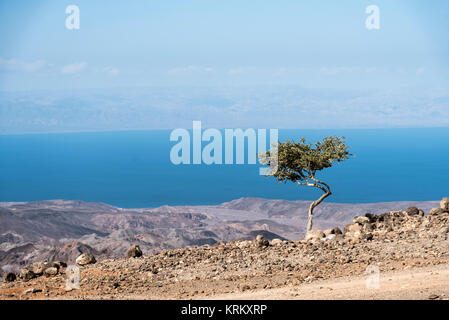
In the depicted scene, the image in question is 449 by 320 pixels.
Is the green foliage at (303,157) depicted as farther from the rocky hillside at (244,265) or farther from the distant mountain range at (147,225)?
the distant mountain range at (147,225)

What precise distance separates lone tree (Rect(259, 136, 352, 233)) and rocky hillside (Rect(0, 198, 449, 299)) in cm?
455

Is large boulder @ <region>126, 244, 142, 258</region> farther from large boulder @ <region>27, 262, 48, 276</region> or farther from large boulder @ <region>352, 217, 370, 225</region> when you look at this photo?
large boulder @ <region>352, 217, 370, 225</region>

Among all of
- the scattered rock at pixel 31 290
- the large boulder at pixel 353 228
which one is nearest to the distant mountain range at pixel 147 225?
the large boulder at pixel 353 228

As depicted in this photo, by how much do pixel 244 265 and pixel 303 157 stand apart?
9363mm

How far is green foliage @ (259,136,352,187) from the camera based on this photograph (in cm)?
2833

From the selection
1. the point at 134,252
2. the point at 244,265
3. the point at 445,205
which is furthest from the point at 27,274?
the point at 445,205

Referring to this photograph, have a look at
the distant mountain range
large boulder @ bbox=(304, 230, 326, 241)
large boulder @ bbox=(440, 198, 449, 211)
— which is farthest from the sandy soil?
the distant mountain range

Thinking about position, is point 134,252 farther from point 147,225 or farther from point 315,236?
point 147,225

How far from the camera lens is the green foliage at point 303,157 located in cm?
2833

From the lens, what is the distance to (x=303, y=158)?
92.5ft

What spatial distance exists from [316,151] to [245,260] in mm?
9470

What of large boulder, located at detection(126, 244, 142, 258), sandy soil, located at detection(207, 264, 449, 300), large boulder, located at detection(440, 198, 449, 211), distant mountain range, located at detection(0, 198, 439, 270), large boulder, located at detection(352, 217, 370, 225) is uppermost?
large boulder, located at detection(440, 198, 449, 211)
